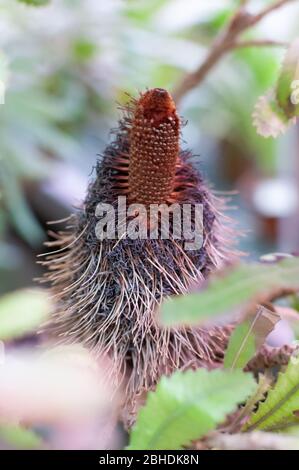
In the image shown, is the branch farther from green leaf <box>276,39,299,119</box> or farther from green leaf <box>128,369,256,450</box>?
green leaf <box>128,369,256,450</box>

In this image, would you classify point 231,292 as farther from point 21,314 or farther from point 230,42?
point 230,42

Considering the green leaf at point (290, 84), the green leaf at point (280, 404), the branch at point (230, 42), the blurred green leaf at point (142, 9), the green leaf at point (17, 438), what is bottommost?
the green leaf at point (17, 438)

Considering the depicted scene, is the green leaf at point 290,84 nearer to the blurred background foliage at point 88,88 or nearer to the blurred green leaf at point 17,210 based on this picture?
the blurred background foliage at point 88,88

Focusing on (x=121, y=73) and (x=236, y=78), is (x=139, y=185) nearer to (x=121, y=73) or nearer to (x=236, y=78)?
(x=121, y=73)

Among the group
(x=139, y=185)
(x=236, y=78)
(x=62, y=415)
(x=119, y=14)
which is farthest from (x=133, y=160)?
(x=236, y=78)

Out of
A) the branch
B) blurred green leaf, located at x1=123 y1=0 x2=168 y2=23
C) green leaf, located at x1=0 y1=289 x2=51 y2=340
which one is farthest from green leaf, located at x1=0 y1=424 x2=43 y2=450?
blurred green leaf, located at x1=123 y1=0 x2=168 y2=23

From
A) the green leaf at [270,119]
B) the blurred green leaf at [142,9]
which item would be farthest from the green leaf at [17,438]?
the blurred green leaf at [142,9]

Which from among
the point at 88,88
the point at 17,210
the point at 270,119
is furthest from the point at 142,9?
the point at 270,119
